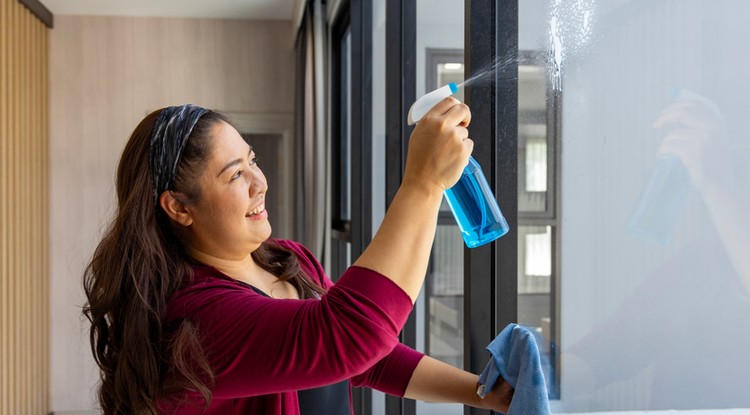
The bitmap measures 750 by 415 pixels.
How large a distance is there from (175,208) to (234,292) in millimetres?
181

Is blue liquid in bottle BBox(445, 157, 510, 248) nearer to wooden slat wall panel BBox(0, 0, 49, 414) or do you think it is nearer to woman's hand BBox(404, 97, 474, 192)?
woman's hand BBox(404, 97, 474, 192)

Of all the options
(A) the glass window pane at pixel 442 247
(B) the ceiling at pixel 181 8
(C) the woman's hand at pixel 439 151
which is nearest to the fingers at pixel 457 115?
(C) the woman's hand at pixel 439 151

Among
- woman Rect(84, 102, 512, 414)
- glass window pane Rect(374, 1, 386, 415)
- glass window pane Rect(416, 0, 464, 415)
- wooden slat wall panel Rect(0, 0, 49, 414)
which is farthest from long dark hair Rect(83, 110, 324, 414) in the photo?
wooden slat wall panel Rect(0, 0, 49, 414)

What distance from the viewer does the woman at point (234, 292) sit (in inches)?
32.3

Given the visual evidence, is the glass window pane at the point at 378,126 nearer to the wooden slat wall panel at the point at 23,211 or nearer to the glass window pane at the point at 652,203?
the glass window pane at the point at 652,203

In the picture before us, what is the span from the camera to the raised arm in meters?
0.81

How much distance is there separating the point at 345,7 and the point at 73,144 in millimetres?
2426

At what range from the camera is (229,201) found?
3.40 feet

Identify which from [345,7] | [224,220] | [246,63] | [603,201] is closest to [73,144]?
[246,63]

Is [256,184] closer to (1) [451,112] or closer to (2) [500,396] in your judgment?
(1) [451,112]

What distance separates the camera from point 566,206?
987 millimetres

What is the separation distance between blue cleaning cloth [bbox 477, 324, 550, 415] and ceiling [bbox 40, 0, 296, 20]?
4114 mm

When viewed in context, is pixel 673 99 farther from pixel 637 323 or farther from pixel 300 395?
pixel 300 395

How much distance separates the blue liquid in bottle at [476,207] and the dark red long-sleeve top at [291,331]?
0.21 metres
